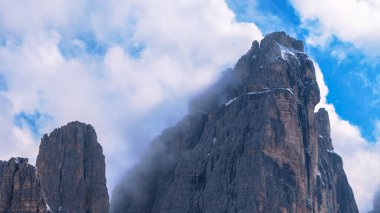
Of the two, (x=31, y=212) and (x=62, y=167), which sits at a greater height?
(x=62, y=167)

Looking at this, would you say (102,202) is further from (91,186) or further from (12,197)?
(12,197)

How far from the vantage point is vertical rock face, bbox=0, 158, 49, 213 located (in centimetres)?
15625

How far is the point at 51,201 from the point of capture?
192 m

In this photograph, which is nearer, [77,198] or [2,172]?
[2,172]

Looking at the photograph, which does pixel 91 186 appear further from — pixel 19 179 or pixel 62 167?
pixel 19 179

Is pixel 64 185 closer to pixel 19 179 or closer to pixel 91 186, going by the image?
pixel 91 186

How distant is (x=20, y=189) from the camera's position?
158500 millimetres

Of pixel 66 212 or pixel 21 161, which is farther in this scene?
pixel 66 212

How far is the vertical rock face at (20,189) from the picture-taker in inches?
6152

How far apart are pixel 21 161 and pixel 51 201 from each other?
1202 inches

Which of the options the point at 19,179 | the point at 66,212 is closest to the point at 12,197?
the point at 19,179

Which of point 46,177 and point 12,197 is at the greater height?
point 46,177

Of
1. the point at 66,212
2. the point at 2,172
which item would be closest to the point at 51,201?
the point at 66,212

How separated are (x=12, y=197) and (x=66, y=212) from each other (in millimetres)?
32969
